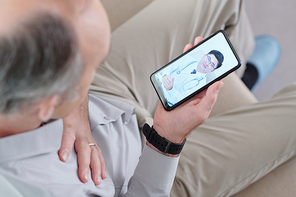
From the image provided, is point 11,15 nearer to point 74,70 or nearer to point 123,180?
point 74,70

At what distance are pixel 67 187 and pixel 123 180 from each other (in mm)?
214

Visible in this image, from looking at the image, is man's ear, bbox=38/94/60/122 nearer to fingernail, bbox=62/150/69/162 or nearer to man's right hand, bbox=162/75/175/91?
fingernail, bbox=62/150/69/162

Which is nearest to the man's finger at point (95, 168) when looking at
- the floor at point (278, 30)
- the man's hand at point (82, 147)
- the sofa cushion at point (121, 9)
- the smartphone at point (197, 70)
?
the man's hand at point (82, 147)

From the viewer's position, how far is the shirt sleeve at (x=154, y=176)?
654 mm

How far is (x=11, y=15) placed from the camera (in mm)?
347

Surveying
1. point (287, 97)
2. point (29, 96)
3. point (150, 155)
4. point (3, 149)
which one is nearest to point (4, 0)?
point (29, 96)

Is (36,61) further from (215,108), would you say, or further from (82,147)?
(215,108)

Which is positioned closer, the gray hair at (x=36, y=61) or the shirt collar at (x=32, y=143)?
the gray hair at (x=36, y=61)

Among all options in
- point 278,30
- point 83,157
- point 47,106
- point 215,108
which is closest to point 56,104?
point 47,106

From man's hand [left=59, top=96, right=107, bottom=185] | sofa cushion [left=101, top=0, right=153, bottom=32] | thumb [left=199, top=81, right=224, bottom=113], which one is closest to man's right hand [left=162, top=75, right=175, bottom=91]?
thumb [left=199, top=81, right=224, bottom=113]

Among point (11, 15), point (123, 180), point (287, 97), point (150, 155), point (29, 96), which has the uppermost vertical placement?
point (11, 15)

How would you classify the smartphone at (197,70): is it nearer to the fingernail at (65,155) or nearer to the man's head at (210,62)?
the man's head at (210,62)

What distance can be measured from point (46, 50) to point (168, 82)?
1.47 ft

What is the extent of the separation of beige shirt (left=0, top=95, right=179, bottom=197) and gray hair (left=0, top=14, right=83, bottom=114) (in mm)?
116
